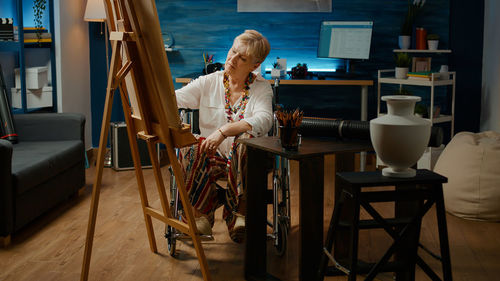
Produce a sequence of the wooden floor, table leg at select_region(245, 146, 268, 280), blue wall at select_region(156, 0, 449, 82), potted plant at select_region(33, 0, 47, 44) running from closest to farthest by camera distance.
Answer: table leg at select_region(245, 146, 268, 280) < the wooden floor < potted plant at select_region(33, 0, 47, 44) < blue wall at select_region(156, 0, 449, 82)

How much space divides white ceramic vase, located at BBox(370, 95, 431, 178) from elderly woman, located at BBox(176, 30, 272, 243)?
3.33 ft

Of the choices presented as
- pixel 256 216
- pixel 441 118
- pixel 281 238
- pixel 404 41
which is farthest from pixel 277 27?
pixel 256 216

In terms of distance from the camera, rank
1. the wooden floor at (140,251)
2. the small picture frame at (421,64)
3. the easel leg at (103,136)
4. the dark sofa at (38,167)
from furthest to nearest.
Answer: the small picture frame at (421,64), the dark sofa at (38,167), the wooden floor at (140,251), the easel leg at (103,136)

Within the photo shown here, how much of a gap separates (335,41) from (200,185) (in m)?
2.72

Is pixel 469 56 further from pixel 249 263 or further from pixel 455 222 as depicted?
pixel 249 263

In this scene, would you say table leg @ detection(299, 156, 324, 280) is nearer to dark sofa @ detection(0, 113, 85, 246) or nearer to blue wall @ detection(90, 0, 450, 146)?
dark sofa @ detection(0, 113, 85, 246)

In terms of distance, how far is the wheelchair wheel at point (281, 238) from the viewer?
297 centimetres

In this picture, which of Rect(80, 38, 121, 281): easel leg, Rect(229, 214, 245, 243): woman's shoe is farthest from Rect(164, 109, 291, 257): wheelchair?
Rect(80, 38, 121, 281): easel leg

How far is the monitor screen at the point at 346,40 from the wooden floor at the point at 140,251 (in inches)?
71.6

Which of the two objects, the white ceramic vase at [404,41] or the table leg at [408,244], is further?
the white ceramic vase at [404,41]

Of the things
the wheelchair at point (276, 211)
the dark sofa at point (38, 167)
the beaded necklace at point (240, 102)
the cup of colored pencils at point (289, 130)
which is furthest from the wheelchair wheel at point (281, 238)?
the dark sofa at point (38, 167)

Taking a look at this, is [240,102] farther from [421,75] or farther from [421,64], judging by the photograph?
[421,64]

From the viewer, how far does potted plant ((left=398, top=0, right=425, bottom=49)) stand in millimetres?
5250

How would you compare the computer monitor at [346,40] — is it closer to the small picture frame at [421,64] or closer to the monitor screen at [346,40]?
the monitor screen at [346,40]
